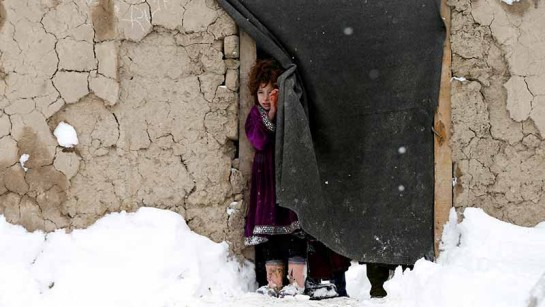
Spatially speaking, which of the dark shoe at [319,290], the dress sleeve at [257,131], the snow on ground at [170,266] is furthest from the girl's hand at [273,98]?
the dark shoe at [319,290]

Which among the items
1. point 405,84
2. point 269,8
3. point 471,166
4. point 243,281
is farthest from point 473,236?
point 269,8

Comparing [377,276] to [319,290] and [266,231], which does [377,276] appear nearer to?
[319,290]

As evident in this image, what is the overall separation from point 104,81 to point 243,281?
56.2 inches

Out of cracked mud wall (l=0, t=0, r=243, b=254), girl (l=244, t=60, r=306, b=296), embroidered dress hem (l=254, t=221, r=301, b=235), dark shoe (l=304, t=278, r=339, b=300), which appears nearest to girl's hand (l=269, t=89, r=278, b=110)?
girl (l=244, t=60, r=306, b=296)

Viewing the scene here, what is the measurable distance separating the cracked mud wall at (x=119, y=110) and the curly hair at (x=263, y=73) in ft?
0.51

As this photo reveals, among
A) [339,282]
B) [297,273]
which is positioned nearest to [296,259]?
[297,273]

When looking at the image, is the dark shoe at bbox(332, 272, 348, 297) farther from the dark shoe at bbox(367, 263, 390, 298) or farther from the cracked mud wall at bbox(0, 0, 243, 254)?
the dark shoe at bbox(367, 263, 390, 298)

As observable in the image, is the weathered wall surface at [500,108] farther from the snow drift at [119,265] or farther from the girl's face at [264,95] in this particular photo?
the snow drift at [119,265]

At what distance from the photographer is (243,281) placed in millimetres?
4961

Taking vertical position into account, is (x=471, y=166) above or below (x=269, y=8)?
below

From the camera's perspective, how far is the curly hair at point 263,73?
4906 millimetres

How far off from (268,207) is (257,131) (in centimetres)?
45

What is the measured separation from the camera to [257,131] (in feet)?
16.1

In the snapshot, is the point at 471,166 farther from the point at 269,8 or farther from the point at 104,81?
the point at 104,81
